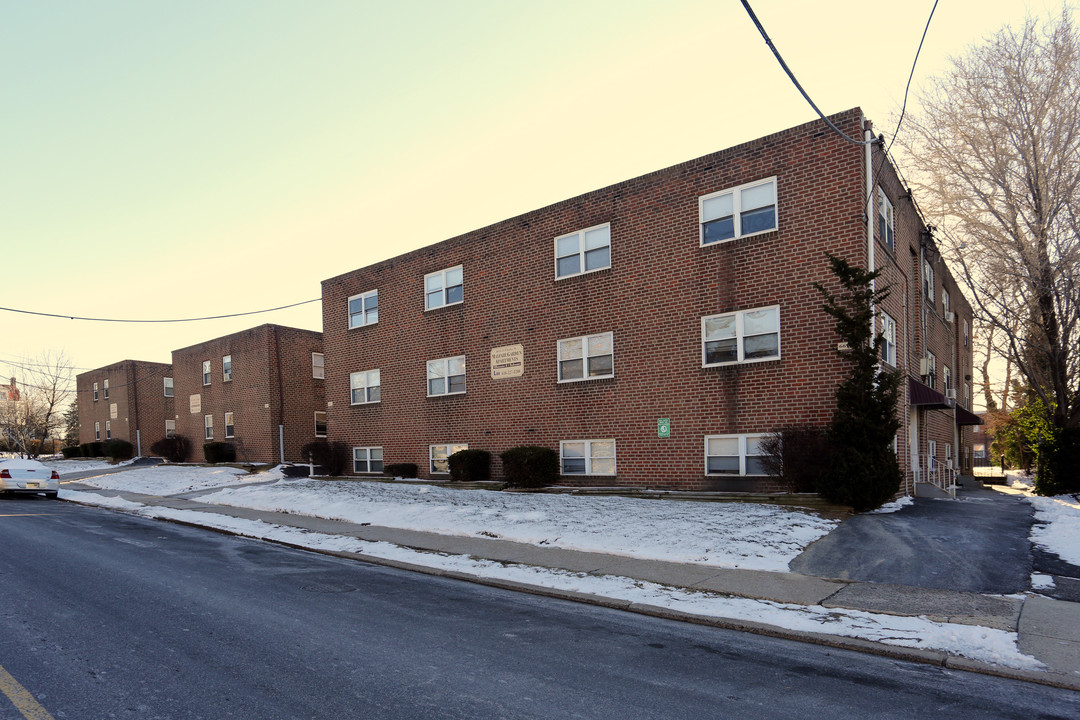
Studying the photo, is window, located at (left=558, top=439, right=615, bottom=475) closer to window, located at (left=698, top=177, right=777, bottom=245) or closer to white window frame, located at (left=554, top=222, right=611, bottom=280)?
white window frame, located at (left=554, top=222, right=611, bottom=280)

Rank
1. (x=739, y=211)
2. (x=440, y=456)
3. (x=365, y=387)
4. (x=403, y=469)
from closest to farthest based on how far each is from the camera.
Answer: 1. (x=739, y=211)
2. (x=440, y=456)
3. (x=403, y=469)
4. (x=365, y=387)

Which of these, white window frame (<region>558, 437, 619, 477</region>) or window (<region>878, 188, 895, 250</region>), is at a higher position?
window (<region>878, 188, 895, 250</region>)

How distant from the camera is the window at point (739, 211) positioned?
15422mm

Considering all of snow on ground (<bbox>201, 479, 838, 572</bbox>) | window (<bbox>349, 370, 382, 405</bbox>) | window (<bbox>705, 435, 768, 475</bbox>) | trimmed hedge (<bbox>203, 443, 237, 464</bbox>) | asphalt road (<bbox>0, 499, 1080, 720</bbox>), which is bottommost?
trimmed hedge (<bbox>203, 443, 237, 464</bbox>)

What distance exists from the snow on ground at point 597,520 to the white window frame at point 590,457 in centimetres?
180

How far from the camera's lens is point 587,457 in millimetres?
18344

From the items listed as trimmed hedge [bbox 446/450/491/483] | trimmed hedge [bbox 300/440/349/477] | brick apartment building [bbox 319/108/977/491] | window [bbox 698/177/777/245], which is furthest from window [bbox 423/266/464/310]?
window [bbox 698/177/777/245]

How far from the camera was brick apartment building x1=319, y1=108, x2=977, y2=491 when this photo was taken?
1477 cm

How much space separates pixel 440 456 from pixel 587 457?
6527 millimetres

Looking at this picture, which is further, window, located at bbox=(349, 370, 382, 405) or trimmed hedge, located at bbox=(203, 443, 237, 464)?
trimmed hedge, located at bbox=(203, 443, 237, 464)

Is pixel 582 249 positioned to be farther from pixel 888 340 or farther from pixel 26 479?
pixel 26 479

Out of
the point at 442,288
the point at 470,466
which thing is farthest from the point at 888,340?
the point at 442,288

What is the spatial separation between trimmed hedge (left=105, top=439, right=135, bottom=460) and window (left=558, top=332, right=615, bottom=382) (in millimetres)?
37511

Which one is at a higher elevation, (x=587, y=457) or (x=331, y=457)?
(x=587, y=457)
